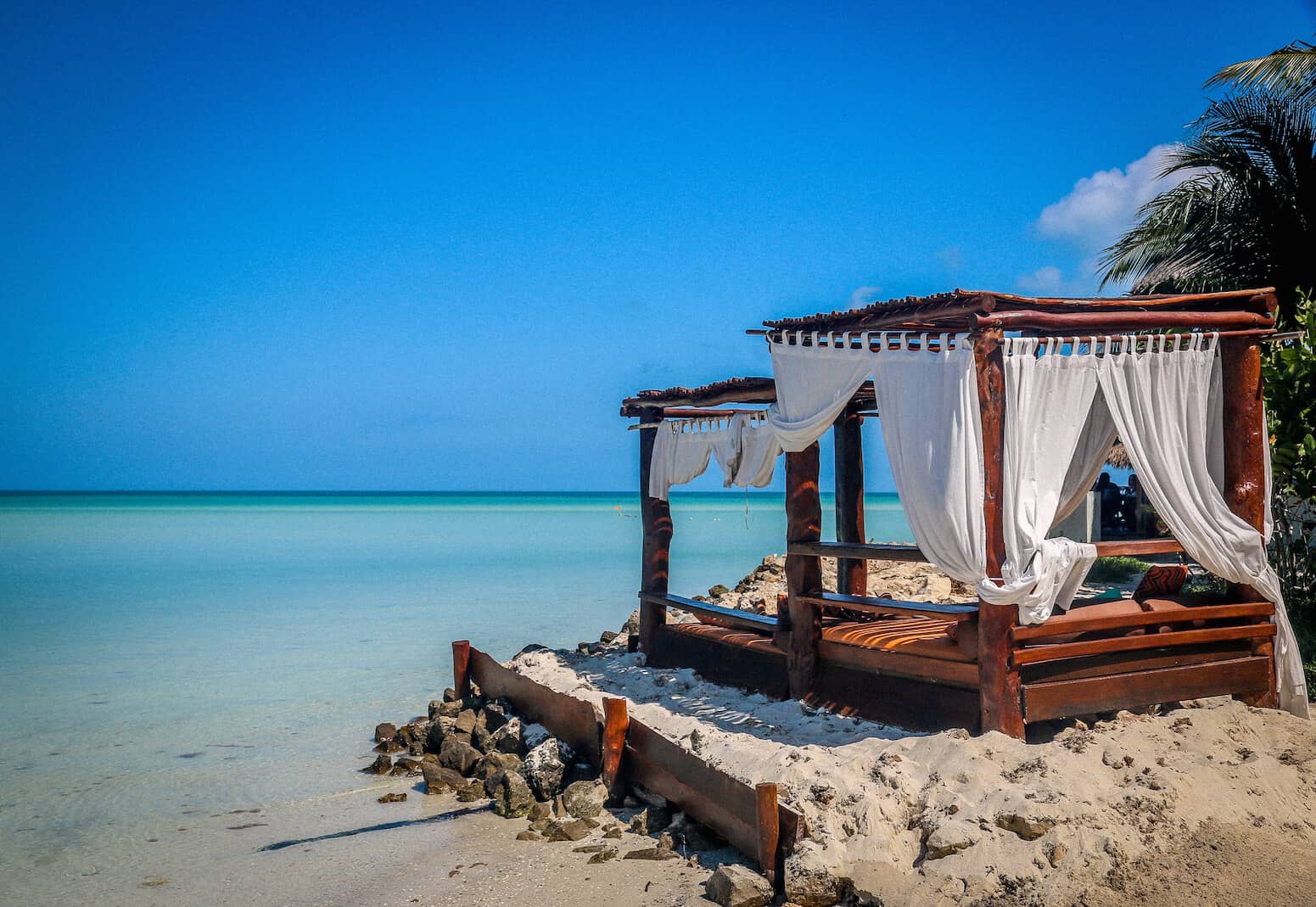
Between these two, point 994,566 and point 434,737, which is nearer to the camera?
point 994,566

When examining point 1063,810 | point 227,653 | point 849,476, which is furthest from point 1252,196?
point 227,653

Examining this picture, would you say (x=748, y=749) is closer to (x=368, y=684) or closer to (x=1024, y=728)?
(x=1024, y=728)

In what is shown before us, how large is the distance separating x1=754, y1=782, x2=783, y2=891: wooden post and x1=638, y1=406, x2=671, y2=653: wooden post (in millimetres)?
5031

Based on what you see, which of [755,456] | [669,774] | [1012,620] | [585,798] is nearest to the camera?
[1012,620]

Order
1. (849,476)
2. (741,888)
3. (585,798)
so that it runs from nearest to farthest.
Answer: (741,888)
(585,798)
(849,476)

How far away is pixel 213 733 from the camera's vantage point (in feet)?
36.8

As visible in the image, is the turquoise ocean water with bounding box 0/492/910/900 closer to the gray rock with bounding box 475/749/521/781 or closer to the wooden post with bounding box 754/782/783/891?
the gray rock with bounding box 475/749/521/781

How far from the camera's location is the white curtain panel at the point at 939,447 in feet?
19.9

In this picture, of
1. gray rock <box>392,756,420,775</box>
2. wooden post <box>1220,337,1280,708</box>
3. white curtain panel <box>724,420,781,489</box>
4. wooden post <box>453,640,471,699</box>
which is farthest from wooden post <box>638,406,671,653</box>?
wooden post <box>1220,337,1280,708</box>

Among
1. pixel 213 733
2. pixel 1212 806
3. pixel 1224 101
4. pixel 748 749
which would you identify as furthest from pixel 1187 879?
pixel 1224 101

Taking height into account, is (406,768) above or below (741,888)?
below

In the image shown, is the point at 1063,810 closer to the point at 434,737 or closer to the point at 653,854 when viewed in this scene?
the point at 653,854

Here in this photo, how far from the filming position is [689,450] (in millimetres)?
9852

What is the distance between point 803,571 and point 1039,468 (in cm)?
228
